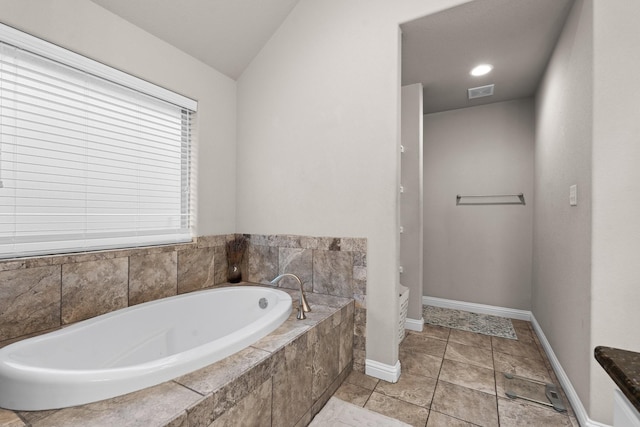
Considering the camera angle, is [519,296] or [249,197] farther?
[519,296]

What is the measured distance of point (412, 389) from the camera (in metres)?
1.83

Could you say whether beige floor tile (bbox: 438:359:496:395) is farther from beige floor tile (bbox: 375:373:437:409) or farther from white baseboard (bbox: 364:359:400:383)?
white baseboard (bbox: 364:359:400:383)

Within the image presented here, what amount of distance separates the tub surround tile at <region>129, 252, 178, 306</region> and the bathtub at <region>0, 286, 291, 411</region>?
16cm

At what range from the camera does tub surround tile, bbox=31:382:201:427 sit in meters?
0.81

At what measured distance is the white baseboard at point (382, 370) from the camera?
1914mm

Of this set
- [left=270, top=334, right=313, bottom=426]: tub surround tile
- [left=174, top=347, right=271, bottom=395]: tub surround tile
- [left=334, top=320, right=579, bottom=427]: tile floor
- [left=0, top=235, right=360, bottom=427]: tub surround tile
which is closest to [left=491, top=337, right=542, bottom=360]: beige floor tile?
[left=334, top=320, right=579, bottom=427]: tile floor

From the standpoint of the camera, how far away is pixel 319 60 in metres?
2.22

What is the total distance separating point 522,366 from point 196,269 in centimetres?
255

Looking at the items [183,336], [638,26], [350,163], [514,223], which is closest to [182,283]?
[183,336]

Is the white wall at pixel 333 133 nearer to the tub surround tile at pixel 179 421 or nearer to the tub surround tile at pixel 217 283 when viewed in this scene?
the tub surround tile at pixel 217 283

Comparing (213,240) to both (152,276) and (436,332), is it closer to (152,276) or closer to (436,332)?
(152,276)

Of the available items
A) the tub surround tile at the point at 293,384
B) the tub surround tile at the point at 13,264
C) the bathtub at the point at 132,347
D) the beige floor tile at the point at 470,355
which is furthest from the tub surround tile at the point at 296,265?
the tub surround tile at the point at 13,264

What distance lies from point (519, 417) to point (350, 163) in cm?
179

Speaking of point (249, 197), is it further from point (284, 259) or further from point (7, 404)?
point (7, 404)
